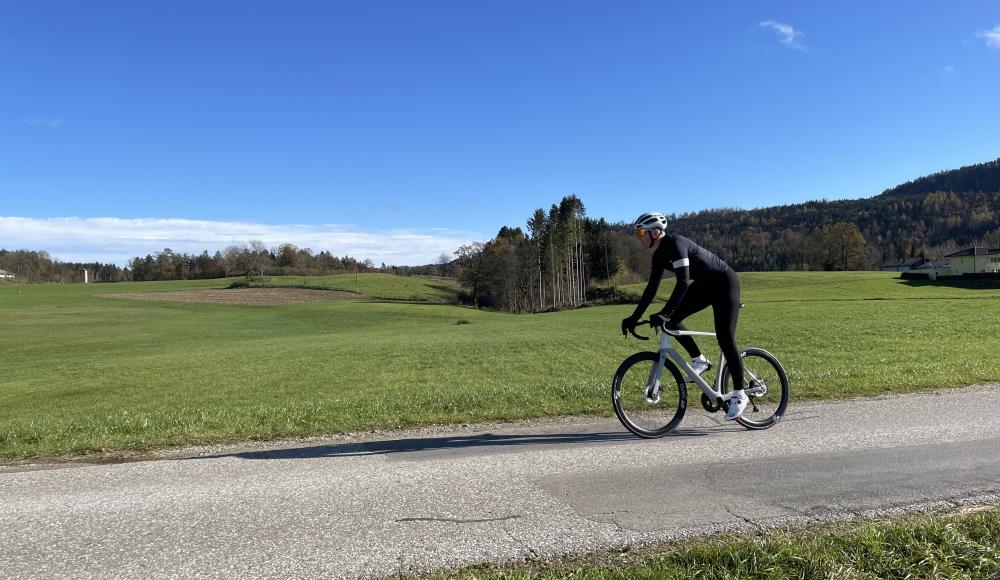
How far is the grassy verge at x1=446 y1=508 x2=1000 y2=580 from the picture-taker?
3.12m

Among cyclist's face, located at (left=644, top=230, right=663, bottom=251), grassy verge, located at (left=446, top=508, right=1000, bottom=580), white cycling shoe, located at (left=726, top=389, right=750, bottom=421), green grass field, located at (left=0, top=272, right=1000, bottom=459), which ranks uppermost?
cyclist's face, located at (left=644, top=230, right=663, bottom=251)

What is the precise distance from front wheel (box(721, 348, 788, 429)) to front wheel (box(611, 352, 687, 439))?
2.04ft

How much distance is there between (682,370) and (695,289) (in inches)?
37.5

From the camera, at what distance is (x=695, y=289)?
259 inches

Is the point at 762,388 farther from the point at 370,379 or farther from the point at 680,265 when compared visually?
the point at 370,379

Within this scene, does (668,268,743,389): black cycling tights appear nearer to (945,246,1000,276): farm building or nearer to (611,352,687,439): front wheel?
(611,352,687,439): front wheel

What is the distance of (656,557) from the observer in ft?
11.1

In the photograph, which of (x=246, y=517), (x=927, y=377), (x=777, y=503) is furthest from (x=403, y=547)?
(x=927, y=377)

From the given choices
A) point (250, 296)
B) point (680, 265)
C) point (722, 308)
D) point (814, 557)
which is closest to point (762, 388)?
point (722, 308)

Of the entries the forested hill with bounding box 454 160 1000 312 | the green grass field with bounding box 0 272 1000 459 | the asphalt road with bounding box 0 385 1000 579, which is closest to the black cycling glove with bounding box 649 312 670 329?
the asphalt road with bounding box 0 385 1000 579

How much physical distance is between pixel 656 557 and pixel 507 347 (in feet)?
→ 60.9

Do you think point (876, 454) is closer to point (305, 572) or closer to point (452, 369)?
point (305, 572)

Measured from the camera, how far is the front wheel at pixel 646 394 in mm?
6480

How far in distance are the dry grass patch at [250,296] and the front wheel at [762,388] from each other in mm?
78856
